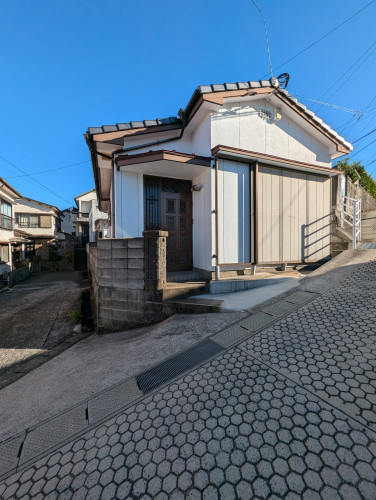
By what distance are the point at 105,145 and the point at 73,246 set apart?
51.5ft

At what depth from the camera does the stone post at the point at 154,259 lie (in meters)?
4.12

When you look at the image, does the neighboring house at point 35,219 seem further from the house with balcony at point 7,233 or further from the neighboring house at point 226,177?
the neighboring house at point 226,177

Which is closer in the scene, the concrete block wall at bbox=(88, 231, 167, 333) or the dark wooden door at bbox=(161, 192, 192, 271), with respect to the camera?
the concrete block wall at bbox=(88, 231, 167, 333)

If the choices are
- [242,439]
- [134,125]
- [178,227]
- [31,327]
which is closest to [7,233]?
[31,327]

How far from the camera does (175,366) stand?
95.7 inches

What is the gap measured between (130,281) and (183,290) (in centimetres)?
117

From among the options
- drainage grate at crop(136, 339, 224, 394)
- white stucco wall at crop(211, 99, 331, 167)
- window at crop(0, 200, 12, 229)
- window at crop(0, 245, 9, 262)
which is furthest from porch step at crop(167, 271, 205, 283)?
window at crop(0, 200, 12, 229)

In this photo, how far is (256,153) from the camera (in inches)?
204

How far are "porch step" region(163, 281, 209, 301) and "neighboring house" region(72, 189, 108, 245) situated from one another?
14.0 metres

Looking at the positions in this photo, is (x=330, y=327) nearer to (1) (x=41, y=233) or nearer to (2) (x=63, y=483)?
(2) (x=63, y=483)

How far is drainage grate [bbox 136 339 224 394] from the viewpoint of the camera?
2229mm

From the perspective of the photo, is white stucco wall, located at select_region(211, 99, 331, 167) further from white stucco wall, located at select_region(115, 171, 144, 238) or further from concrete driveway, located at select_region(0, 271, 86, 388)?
concrete driveway, located at select_region(0, 271, 86, 388)

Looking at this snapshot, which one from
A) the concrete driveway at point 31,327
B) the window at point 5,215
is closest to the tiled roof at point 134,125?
the concrete driveway at point 31,327

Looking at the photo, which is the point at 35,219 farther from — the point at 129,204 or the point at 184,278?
the point at 184,278
